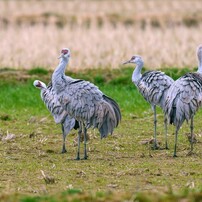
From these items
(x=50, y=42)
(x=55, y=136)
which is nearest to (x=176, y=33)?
(x=50, y=42)

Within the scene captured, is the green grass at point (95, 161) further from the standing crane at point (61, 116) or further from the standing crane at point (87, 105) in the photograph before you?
the standing crane at point (87, 105)

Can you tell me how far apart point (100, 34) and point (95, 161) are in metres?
16.8

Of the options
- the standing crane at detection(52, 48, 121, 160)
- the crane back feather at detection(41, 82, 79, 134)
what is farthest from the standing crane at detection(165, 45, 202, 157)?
the crane back feather at detection(41, 82, 79, 134)

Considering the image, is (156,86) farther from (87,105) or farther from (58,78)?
(58,78)

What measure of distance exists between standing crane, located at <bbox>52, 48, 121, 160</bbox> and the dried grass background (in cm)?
914

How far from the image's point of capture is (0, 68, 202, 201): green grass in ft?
27.5

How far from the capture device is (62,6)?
42.9m

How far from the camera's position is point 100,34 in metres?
28.0

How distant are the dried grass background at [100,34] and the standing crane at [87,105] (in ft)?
30.0

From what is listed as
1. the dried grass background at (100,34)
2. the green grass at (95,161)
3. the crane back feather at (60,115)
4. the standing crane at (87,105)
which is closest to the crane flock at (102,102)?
the standing crane at (87,105)

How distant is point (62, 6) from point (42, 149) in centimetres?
3072

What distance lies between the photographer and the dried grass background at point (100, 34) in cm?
2278

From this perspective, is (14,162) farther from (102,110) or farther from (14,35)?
(14,35)

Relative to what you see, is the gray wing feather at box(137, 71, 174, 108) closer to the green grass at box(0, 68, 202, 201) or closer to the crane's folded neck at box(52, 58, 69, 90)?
the green grass at box(0, 68, 202, 201)
